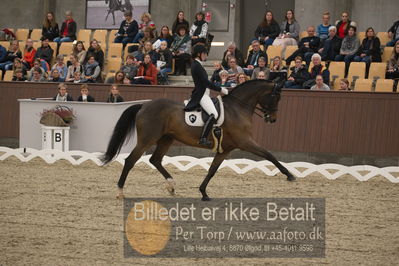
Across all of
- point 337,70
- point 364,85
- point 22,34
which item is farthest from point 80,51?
point 364,85

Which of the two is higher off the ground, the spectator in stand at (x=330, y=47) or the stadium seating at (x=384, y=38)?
the stadium seating at (x=384, y=38)

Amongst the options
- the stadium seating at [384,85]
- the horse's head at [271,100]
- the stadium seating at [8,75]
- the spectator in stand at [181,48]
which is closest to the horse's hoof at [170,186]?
the horse's head at [271,100]

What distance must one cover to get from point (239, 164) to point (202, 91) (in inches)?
181

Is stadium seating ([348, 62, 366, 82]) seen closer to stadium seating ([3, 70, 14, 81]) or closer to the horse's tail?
the horse's tail

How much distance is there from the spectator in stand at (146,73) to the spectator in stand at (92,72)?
1143mm

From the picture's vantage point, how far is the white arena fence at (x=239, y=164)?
42.7 ft

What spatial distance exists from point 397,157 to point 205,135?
5.80 meters

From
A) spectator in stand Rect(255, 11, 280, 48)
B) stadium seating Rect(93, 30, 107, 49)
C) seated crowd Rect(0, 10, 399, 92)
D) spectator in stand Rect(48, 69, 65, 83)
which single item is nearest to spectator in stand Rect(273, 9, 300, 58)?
seated crowd Rect(0, 10, 399, 92)

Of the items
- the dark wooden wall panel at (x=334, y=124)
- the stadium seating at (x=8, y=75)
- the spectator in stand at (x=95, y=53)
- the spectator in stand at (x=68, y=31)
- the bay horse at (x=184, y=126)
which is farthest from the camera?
the spectator in stand at (x=68, y=31)

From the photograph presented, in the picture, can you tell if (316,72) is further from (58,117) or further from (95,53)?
(95,53)

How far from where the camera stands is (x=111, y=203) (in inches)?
394

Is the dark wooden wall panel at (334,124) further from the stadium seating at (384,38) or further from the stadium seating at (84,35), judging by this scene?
the stadium seating at (84,35)

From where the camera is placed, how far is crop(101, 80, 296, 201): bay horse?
417 inches

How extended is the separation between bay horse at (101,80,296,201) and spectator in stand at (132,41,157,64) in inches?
274
